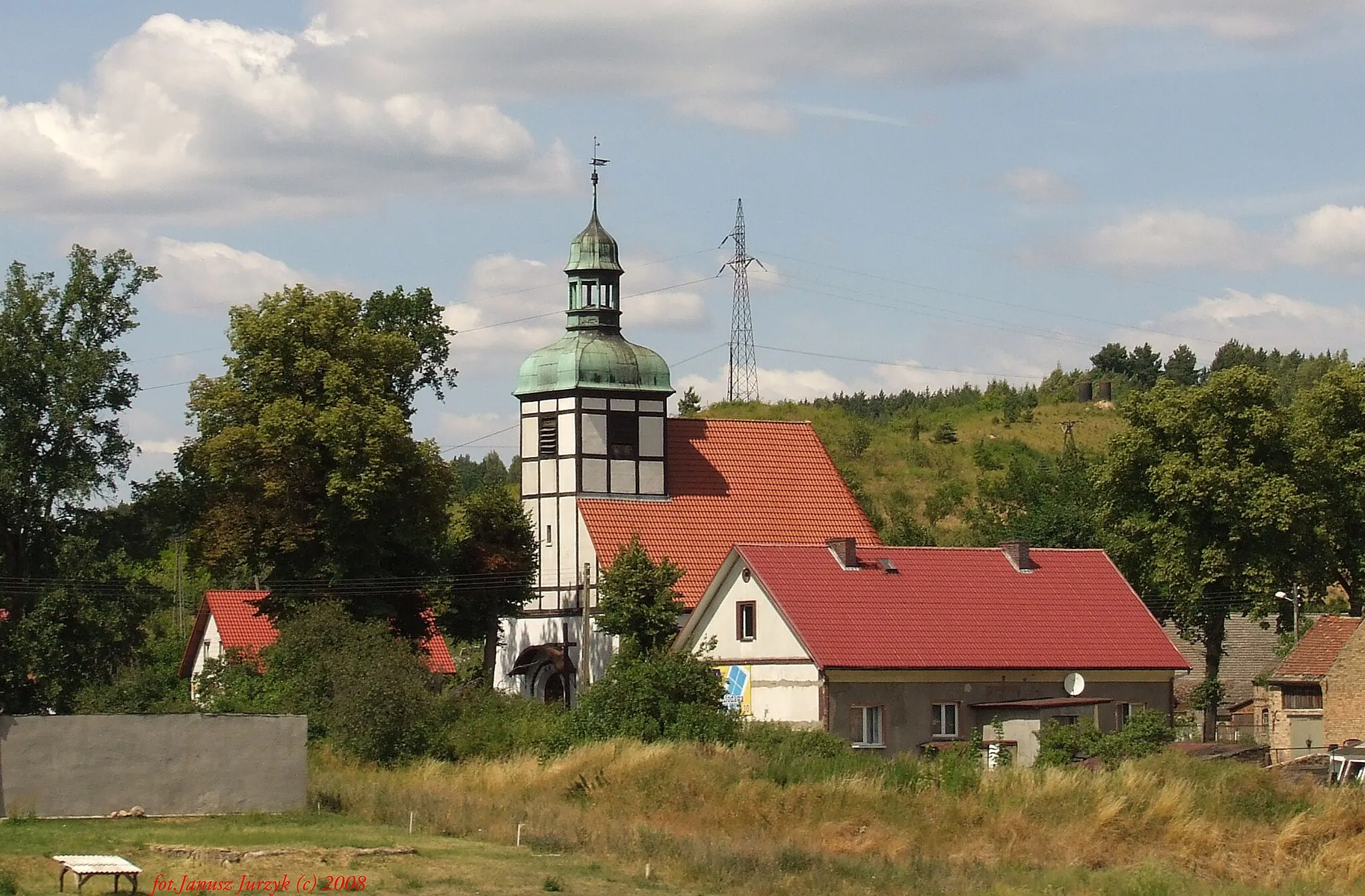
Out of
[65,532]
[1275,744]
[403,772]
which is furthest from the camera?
[1275,744]

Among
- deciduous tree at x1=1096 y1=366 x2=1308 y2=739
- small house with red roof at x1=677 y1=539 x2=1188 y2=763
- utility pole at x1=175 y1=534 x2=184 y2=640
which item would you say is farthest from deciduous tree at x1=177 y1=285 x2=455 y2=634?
utility pole at x1=175 y1=534 x2=184 y2=640

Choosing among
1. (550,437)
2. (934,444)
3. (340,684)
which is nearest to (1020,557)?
(550,437)

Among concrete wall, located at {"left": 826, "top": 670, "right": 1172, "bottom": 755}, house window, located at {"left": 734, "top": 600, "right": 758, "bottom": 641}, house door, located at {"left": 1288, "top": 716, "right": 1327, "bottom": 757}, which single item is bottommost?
house door, located at {"left": 1288, "top": 716, "right": 1327, "bottom": 757}

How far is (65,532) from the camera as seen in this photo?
49.6 metres

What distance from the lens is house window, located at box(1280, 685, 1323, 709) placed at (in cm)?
5347

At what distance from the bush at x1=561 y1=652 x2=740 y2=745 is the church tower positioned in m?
16.5

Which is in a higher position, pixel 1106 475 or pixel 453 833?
pixel 1106 475

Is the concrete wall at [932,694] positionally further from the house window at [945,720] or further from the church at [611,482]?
the church at [611,482]

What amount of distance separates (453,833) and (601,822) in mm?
2474

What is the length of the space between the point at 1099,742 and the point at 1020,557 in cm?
1247

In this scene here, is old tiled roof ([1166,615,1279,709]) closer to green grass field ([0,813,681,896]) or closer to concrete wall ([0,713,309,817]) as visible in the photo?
concrete wall ([0,713,309,817])

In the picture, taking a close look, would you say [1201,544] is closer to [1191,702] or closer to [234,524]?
[1191,702]

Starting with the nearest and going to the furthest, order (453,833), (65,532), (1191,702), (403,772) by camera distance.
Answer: (453,833), (403,772), (65,532), (1191,702)

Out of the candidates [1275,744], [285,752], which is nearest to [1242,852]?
[285,752]
